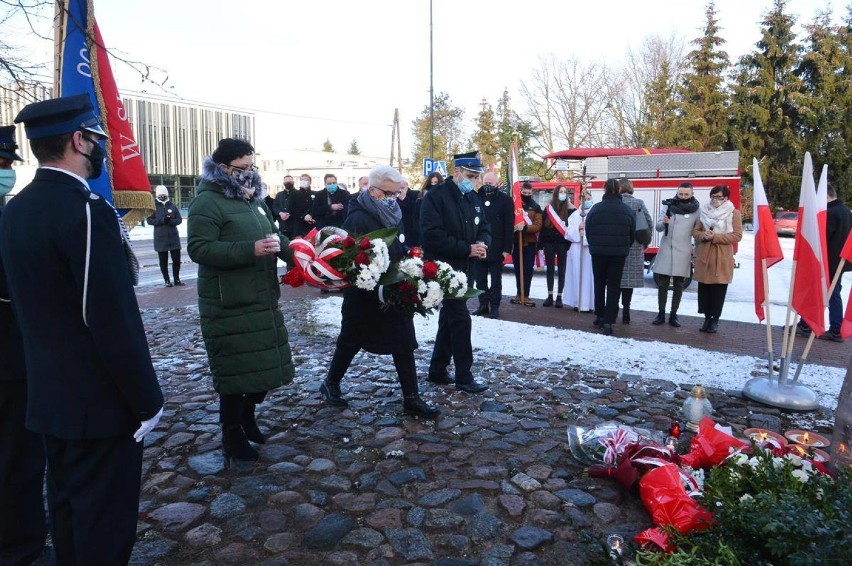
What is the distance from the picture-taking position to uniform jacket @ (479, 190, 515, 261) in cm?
961

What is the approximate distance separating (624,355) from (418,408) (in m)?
3.02

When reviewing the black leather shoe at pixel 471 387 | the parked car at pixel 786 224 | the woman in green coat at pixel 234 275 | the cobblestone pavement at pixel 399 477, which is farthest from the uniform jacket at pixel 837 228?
the parked car at pixel 786 224

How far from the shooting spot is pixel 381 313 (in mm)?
5055

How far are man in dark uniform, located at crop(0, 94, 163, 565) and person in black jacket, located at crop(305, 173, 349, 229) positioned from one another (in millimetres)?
10170

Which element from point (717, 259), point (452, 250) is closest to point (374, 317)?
point (452, 250)

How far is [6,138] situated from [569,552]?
3.69 m

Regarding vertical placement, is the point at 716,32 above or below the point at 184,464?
above

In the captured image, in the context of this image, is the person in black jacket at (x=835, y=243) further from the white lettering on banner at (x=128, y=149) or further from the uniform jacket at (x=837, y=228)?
the white lettering on banner at (x=128, y=149)

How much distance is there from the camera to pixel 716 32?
34.9 metres

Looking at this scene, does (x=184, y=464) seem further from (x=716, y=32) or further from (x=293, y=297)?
(x=716, y=32)

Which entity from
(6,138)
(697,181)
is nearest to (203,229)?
(6,138)

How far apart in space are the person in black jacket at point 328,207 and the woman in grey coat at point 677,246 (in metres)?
6.19

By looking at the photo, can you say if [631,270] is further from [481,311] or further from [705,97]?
[705,97]

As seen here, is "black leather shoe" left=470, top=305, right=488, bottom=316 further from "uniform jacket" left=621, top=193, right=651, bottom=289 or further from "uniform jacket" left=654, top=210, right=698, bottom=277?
"uniform jacket" left=654, top=210, right=698, bottom=277
